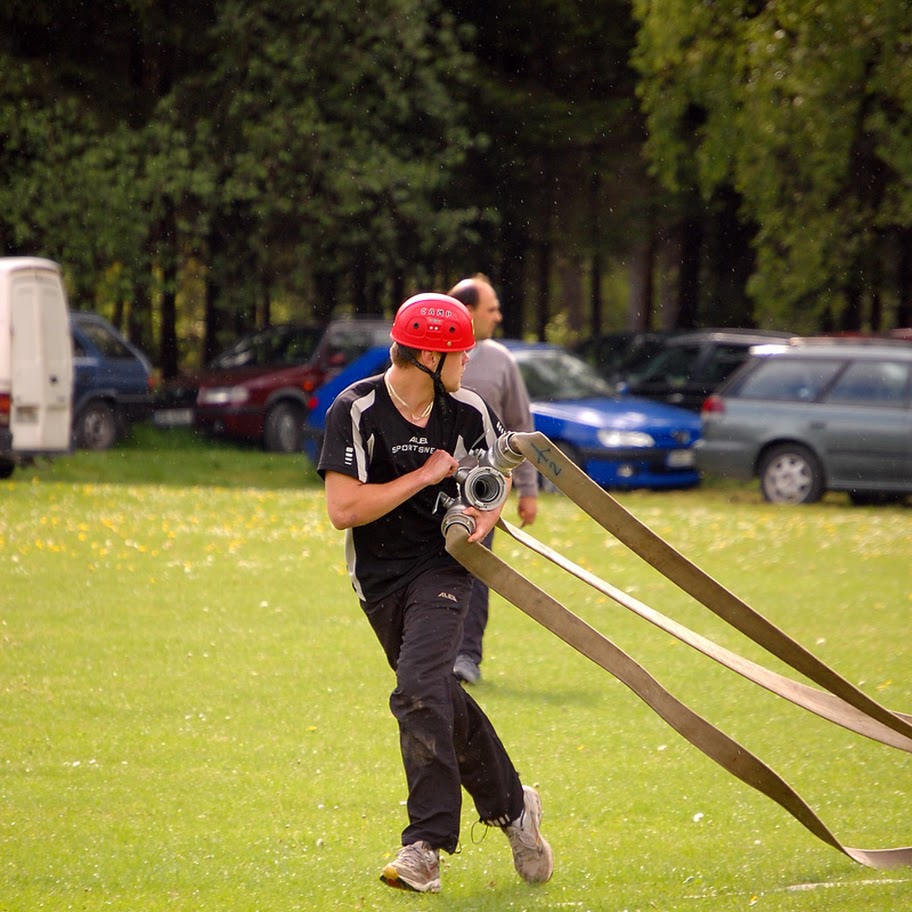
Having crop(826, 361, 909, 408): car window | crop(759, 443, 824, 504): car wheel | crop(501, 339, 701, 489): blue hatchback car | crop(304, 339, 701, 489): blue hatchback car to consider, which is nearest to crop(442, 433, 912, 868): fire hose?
crop(826, 361, 909, 408): car window

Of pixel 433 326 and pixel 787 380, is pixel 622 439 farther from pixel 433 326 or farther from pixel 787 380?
pixel 433 326

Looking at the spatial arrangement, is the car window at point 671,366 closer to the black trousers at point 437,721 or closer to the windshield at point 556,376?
the windshield at point 556,376

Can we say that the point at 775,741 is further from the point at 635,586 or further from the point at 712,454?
the point at 712,454

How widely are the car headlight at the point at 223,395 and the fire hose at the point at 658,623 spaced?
19.7 m

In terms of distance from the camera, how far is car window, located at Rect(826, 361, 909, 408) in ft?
56.7

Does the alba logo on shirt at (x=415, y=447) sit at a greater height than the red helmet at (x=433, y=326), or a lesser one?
lesser

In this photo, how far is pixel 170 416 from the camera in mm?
24016

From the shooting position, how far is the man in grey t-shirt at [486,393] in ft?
26.2

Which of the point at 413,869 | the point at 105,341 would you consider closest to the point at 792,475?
the point at 105,341

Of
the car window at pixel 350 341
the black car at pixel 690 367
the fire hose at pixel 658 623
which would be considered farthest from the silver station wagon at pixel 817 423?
the fire hose at pixel 658 623

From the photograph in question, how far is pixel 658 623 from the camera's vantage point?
470 centimetres

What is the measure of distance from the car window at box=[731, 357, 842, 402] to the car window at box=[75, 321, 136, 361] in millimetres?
9926

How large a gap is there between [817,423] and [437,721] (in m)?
13.4

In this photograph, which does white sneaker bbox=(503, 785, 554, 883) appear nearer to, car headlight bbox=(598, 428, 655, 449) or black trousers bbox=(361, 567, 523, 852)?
black trousers bbox=(361, 567, 523, 852)
